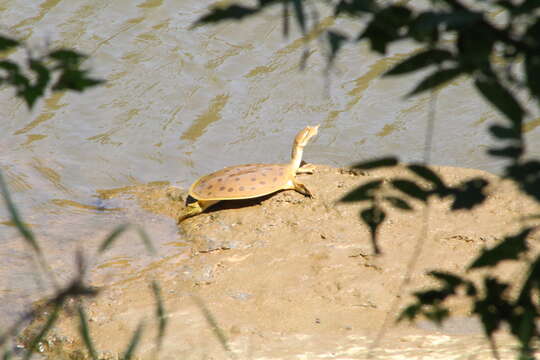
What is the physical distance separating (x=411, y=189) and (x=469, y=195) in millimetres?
134

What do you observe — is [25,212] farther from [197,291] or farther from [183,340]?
[183,340]

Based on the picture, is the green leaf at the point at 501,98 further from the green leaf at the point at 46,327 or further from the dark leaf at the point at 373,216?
the green leaf at the point at 46,327

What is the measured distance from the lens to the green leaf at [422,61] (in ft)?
4.39

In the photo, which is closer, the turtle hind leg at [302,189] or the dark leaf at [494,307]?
the dark leaf at [494,307]

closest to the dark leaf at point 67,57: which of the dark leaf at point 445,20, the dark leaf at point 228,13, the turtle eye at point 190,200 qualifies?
the dark leaf at point 228,13

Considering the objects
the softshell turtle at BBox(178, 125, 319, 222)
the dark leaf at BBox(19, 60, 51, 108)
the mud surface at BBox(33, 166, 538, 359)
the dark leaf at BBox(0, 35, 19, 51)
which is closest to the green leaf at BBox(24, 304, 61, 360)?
the dark leaf at BBox(19, 60, 51, 108)

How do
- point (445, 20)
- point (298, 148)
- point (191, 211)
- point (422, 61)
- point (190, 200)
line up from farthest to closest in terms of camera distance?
point (298, 148) → point (190, 200) → point (191, 211) → point (422, 61) → point (445, 20)

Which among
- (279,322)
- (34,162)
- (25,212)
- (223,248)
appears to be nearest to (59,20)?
(34,162)

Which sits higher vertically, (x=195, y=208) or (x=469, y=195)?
(x=469, y=195)

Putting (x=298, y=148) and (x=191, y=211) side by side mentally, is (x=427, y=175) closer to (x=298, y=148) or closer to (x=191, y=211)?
(x=191, y=211)

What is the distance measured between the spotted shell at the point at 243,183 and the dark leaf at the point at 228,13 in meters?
4.06

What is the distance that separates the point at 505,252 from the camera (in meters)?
1.52

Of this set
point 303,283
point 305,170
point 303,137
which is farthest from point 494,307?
point 303,137

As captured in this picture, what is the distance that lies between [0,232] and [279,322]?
2.73 m
